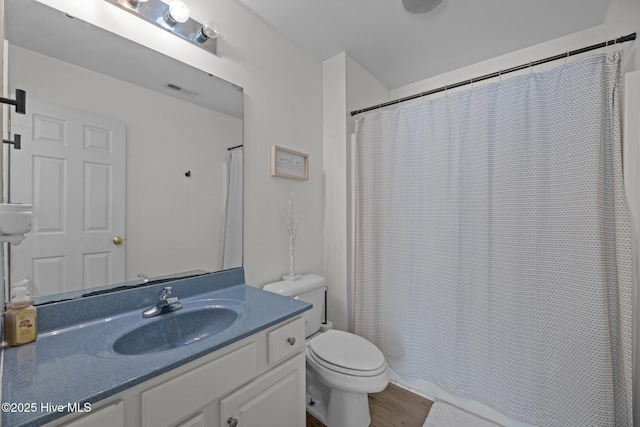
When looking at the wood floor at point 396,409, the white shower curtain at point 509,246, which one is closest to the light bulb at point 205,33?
the white shower curtain at point 509,246

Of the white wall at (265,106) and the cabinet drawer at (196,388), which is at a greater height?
the white wall at (265,106)

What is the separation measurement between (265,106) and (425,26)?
116cm

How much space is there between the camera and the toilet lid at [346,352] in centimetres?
138

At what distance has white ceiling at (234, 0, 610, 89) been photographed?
5.15ft

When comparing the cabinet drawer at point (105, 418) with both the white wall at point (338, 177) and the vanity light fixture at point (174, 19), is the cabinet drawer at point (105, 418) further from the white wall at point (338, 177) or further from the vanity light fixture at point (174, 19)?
the white wall at point (338, 177)

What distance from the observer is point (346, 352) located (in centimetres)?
149

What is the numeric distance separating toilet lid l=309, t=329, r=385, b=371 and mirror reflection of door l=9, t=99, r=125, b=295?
1.07m

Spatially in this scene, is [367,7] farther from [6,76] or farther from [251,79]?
[6,76]

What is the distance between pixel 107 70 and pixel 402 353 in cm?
225

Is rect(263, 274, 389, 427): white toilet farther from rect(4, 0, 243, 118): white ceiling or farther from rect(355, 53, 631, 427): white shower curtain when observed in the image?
rect(4, 0, 243, 118): white ceiling

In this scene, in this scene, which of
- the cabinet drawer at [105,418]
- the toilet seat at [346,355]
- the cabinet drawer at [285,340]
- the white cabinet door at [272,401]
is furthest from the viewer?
the toilet seat at [346,355]

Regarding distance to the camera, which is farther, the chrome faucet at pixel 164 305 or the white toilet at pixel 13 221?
the chrome faucet at pixel 164 305

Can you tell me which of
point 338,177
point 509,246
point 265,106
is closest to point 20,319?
point 265,106

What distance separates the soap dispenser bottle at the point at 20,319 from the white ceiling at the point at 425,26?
172cm
